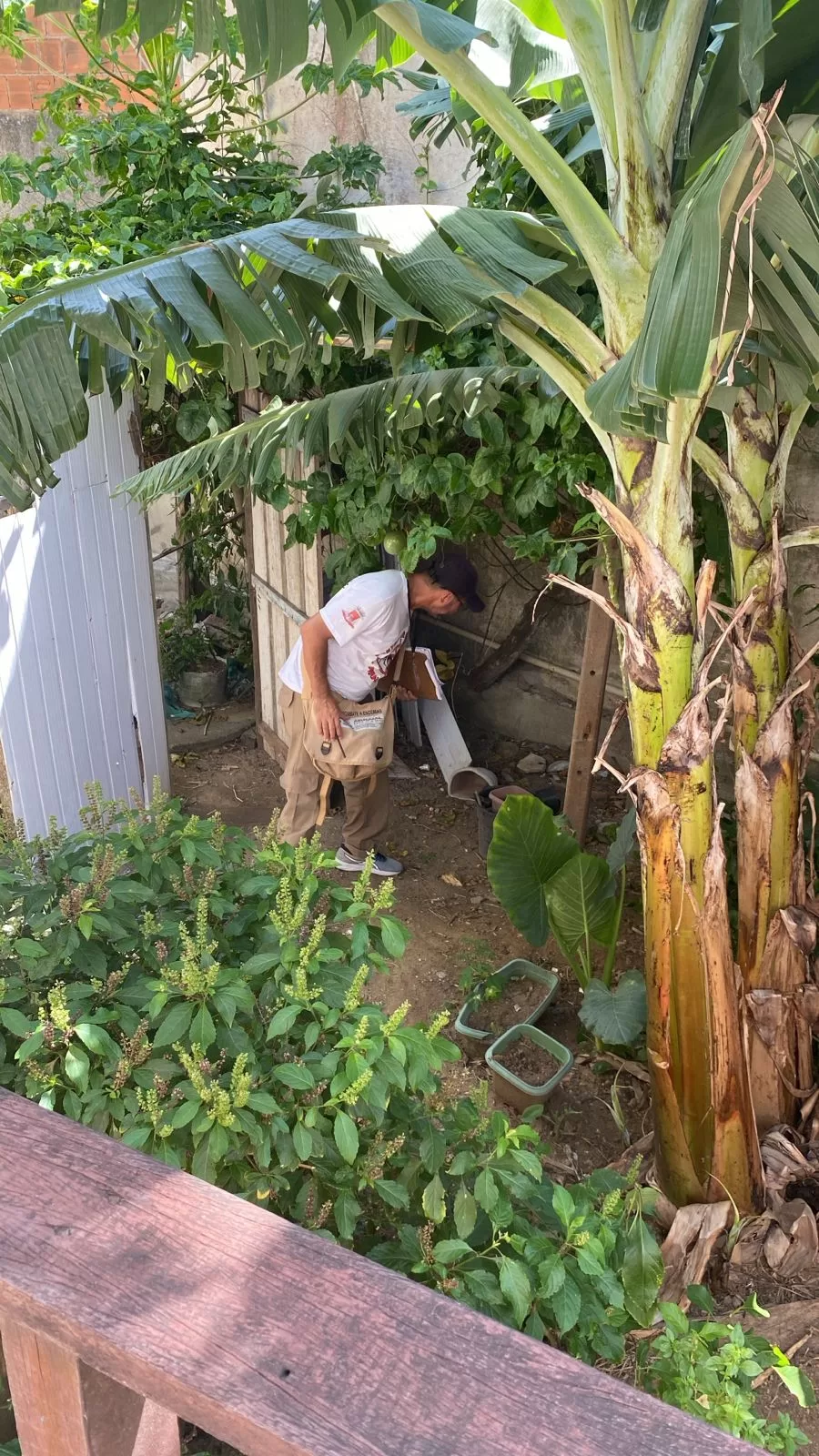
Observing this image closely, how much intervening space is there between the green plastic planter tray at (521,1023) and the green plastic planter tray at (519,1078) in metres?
0.08

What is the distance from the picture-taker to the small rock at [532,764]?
5.10 meters

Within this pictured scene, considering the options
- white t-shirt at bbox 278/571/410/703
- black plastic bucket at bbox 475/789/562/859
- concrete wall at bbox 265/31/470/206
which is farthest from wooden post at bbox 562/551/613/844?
concrete wall at bbox 265/31/470/206

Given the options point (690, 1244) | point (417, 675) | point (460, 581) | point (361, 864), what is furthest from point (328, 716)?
point (690, 1244)

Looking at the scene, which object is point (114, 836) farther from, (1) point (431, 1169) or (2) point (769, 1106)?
(2) point (769, 1106)

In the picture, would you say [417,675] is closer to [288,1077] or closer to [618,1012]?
[618,1012]

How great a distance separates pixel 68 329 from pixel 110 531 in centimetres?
248

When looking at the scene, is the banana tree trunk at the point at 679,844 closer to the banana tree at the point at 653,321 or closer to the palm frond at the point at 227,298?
Answer: the banana tree at the point at 653,321

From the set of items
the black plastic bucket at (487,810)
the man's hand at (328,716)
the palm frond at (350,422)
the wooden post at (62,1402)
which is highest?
the palm frond at (350,422)

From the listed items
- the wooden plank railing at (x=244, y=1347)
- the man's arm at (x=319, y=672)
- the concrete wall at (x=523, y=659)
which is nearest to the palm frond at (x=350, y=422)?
the man's arm at (x=319, y=672)

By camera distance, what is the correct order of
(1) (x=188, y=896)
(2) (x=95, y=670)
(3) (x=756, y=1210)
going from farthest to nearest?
(2) (x=95, y=670), (3) (x=756, y=1210), (1) (x=188, y=896)

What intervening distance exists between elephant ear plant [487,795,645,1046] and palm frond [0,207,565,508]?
1583 mm

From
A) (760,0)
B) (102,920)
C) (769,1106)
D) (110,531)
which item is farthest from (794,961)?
(110,531)

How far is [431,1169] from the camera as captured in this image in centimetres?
149

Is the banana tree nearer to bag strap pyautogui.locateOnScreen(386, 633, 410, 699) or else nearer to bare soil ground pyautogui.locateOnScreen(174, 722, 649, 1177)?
bare soil ground pyautogui.locateOnScreen(174, 722, 649, 1177)
